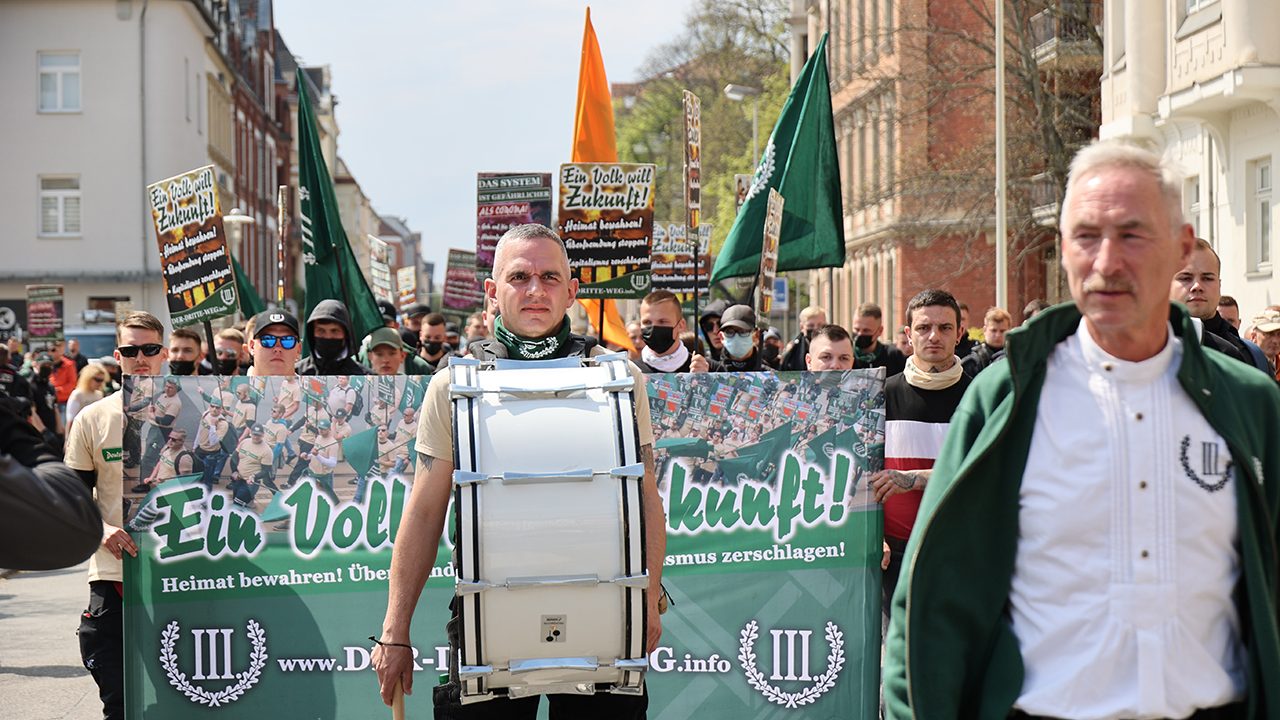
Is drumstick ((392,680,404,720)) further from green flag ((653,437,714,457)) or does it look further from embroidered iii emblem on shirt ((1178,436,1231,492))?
green flag ((653,437,714,457))

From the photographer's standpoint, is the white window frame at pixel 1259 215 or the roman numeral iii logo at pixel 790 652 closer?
the roman numeral iii logo at pixel 790 652

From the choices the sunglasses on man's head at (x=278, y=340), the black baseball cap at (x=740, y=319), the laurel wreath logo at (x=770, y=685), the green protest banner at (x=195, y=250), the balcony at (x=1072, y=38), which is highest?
the balcony at (x=1072, y=38)

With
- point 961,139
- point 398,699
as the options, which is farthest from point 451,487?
point 961,139

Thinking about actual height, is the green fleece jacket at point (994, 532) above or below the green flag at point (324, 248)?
below

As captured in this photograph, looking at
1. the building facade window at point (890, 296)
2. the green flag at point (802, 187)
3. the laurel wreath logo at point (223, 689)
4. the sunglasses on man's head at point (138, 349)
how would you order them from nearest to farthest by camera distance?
the laurel wreath logo at point (223, 689) < the sunglasses on man's head at point (138, 349) < the green flag at point (802, 187) < the building facade window at point (890, 296)

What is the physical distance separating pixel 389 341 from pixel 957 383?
13.2ft

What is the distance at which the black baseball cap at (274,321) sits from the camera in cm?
811

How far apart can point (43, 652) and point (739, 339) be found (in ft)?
16.6

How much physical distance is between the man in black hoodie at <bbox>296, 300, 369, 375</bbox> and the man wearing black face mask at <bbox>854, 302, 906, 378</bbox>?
4.51 metres

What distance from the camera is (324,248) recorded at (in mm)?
12133

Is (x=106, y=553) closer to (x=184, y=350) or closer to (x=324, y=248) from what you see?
(x=184, y=350)

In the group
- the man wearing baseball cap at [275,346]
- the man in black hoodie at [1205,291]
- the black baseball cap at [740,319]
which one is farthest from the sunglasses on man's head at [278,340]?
the black baseball cap at [740,319]

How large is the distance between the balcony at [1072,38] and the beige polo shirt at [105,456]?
2736 centimetres

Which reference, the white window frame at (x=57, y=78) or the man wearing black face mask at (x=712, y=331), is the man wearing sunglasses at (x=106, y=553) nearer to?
the man wearing black face mask at (x=712, y=331)
